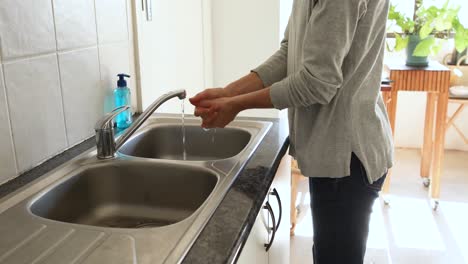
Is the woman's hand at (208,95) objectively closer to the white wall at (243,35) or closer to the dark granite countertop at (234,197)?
the dark granite countertop at (234,197)

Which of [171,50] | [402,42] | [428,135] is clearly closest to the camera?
[171,50]

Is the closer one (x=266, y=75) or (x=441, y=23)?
(x=266, y=75)

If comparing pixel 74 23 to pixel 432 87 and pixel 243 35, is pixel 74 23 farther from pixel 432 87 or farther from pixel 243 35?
pixel 432 87

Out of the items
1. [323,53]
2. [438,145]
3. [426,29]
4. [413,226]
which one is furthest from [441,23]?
[323,53]

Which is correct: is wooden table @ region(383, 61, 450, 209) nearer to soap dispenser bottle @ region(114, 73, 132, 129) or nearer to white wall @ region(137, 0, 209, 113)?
white wall @ region(137, 0, 209, 113)

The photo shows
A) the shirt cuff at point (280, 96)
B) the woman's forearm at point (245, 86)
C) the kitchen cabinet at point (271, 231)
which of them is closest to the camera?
the kitchen cabinet at point (271, 231)

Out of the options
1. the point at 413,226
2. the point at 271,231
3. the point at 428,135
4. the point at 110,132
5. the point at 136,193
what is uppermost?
the point at 110,132

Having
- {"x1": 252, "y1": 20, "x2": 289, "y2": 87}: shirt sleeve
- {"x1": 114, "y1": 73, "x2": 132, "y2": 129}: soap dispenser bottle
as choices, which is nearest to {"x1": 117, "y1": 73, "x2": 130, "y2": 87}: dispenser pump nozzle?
{"x1": 114, "y1": 73, "x2": 132, "y2": 129}: soap dispenser bottle

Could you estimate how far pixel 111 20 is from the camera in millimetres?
1428

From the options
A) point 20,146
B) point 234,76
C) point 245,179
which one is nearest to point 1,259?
point 20,146

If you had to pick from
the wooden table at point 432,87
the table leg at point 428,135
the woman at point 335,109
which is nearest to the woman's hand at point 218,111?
the woman at point 335,109

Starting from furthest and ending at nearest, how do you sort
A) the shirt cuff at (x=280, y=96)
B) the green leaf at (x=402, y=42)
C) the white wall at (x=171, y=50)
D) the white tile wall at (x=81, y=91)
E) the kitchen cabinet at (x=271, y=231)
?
the green leaf at (x=402, y=42) → the white wall at (x=171, y=50) → the white tile wall at (x=81, y=91) → the shirt cuff at (x=280, y=96) → the kitchen cabinet at (x=271, y=231)

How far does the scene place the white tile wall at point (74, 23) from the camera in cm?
119

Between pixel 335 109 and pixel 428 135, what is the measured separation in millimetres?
2234
